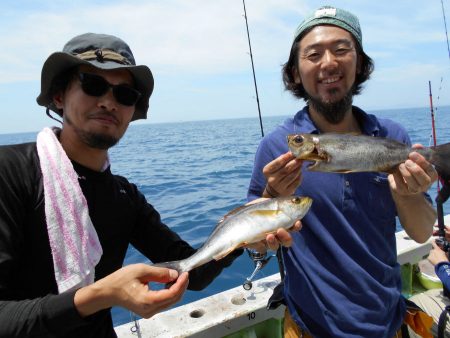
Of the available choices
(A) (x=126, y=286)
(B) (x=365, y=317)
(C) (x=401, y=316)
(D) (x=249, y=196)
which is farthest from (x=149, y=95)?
(C) (x=401, y=316)

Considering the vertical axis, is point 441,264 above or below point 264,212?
below

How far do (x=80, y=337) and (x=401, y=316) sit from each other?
7.01ft

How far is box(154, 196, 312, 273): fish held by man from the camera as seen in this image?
81.5 inches

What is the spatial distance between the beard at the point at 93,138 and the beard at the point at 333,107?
1.45 m

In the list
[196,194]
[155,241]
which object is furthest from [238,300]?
[196,194]

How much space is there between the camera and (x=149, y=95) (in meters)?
2.78

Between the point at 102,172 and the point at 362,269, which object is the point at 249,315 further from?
the point at 102,172

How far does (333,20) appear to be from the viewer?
2.40 m

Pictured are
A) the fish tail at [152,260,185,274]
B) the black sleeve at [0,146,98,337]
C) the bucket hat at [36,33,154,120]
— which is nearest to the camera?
the black sleeve at [0,146,98,337]

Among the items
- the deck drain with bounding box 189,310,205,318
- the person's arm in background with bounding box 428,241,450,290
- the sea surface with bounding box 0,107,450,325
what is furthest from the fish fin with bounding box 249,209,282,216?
the sea surface with bounding box 0,107,450,325

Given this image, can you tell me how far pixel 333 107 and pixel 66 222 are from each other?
1.91 metres

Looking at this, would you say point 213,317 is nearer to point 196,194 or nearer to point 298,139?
point 298,139

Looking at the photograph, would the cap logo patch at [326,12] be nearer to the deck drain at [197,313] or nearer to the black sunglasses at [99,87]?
the black sunglasses at [99,87]

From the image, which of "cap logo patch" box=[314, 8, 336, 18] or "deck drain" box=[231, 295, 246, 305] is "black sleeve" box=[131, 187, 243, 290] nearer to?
"deck drain" box=[231, 295, 246, 305]
